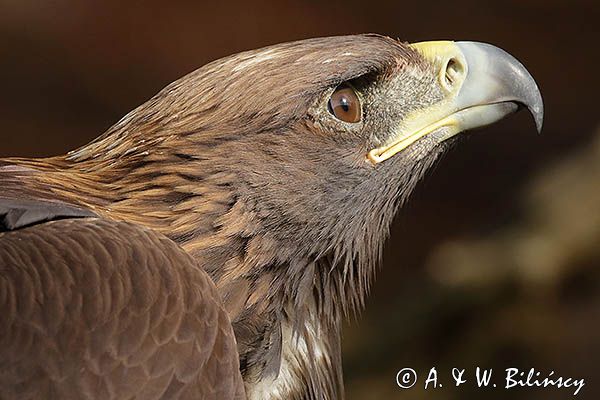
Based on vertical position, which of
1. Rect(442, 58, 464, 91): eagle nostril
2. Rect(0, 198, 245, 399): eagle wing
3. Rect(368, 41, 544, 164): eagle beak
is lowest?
Rect(0, 198, 245, 399): eagle wing

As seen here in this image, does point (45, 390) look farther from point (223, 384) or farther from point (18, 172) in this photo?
point (18, 172)

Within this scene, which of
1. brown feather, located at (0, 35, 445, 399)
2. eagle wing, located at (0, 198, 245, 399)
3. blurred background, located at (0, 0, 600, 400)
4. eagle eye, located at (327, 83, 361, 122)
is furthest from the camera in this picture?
blurred background, located at (0, 0, 600, 400)

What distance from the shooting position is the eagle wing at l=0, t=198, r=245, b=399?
4.66 ft

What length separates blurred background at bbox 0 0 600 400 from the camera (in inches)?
147

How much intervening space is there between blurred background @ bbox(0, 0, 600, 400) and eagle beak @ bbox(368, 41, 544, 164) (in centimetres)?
168

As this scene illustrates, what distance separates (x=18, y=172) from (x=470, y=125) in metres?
0.77

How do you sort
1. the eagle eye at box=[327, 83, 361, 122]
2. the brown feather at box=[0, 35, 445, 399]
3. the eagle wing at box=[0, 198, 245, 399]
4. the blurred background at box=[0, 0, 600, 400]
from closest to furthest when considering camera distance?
the eagle wing at box=[0, 198, 245, 399] → the brown feather at box=[0, 35, 445, 399] → the eagle eye at box=[327, 83, 361, 122] → the blurred background at box=[0, 0, 600, 400]

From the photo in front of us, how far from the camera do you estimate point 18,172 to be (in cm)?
177

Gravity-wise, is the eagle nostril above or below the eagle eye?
above

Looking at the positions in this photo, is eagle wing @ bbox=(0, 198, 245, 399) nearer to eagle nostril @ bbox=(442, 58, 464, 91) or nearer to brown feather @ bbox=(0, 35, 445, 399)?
brown feather @ bbox=(0, 35, 445, 399)

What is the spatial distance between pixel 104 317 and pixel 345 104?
2.06ft

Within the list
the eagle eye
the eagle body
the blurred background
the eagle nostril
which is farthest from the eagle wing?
the blurred background

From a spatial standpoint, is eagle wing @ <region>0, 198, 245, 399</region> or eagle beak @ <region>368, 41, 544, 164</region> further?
eagle beak @ <region>368, 41, 544, 164</region>

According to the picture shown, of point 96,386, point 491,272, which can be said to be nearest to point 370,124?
point 96,386
